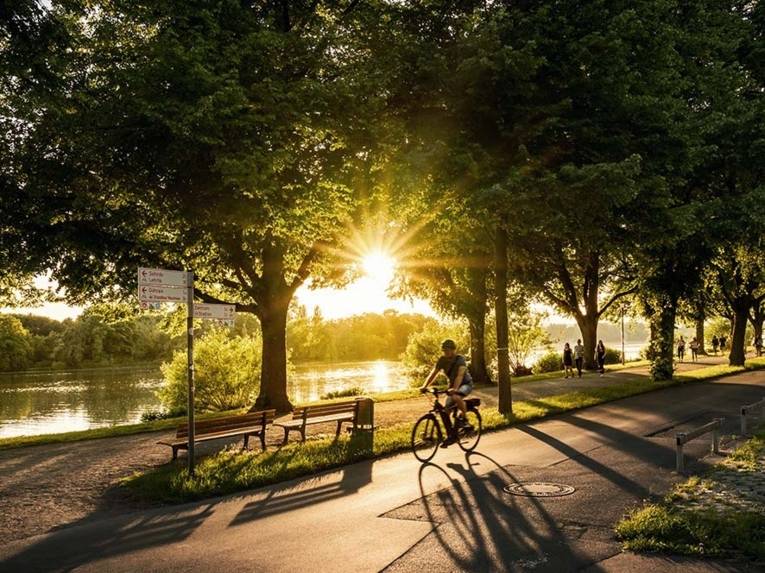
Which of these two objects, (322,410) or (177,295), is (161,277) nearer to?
(177,295)

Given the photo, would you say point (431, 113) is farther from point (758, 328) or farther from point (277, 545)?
point (758, 328)

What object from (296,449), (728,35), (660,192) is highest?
(728,35)

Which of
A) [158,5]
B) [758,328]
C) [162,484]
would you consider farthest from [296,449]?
[758,328]

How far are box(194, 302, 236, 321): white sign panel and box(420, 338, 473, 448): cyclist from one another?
372cm

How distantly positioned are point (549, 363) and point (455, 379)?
126 feet

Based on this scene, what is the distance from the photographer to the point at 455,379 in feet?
40.4

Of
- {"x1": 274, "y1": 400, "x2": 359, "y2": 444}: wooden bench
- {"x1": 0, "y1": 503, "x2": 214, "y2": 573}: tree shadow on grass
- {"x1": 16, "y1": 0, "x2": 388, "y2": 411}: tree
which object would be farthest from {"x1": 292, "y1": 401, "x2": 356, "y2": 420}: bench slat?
{"x1": 0, "y1": 503, "x2": 214, "y2": 573}: tree shadow on grass

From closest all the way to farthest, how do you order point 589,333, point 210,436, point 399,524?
point 399,524
point 210,436
point 589,333

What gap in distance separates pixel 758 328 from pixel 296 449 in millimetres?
62104

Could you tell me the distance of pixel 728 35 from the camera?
22.2 meters

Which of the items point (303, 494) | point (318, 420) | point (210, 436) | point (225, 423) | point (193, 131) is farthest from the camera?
point (318, 420)

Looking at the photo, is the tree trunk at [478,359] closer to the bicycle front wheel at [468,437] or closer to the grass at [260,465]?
the grass at [260,465]

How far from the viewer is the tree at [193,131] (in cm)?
1433

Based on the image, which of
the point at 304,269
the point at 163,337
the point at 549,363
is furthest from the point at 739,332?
the point at 163,337
